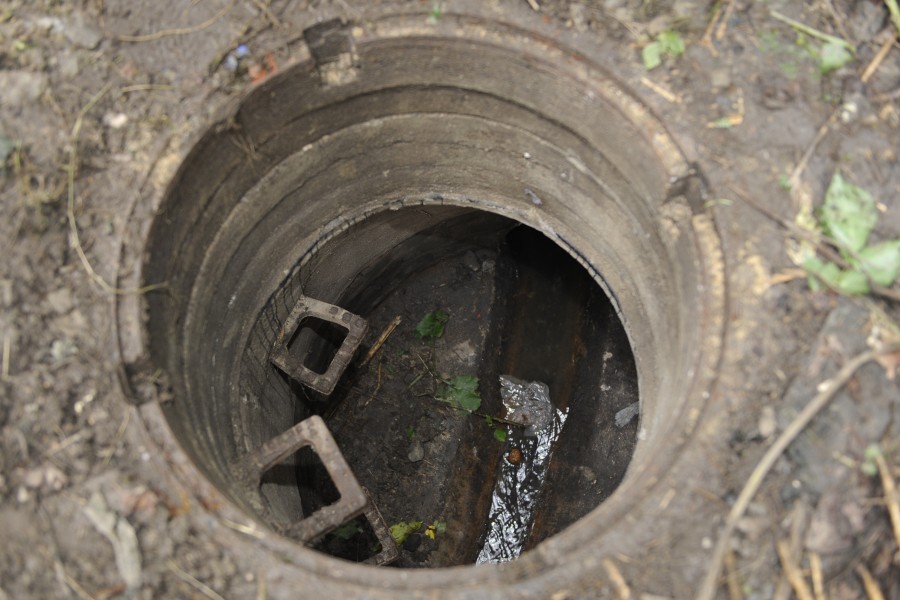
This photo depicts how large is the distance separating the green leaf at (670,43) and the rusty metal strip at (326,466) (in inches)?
78.8

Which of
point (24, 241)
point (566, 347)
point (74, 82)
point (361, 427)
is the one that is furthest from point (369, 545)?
point (74, 82)

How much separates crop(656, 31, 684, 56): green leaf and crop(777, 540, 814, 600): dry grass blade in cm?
181

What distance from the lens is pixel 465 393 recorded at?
15.0ft

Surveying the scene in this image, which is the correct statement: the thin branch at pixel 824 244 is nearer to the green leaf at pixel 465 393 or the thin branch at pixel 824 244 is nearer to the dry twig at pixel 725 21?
the dry twig at pixel 725 21

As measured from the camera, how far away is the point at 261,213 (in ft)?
11.1

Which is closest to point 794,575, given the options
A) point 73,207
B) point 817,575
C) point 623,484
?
point 817,575

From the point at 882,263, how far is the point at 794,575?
3.61 feet

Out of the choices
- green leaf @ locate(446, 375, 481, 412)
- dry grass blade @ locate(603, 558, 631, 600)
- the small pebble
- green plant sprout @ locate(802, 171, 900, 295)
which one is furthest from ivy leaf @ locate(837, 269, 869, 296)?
the small pebble

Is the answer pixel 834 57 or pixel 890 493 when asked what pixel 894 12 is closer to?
pixel 834 57

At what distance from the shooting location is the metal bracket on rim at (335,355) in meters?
3.70

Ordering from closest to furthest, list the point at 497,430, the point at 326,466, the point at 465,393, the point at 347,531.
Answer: the point at 326,466
the point at 347,531
the point at 465,393
the point at 497,430

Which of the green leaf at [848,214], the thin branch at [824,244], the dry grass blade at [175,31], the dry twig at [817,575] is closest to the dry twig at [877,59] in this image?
the green leaf at [848,214]

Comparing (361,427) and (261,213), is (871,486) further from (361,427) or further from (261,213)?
(361,427)

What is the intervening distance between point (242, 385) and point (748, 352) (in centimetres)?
233
